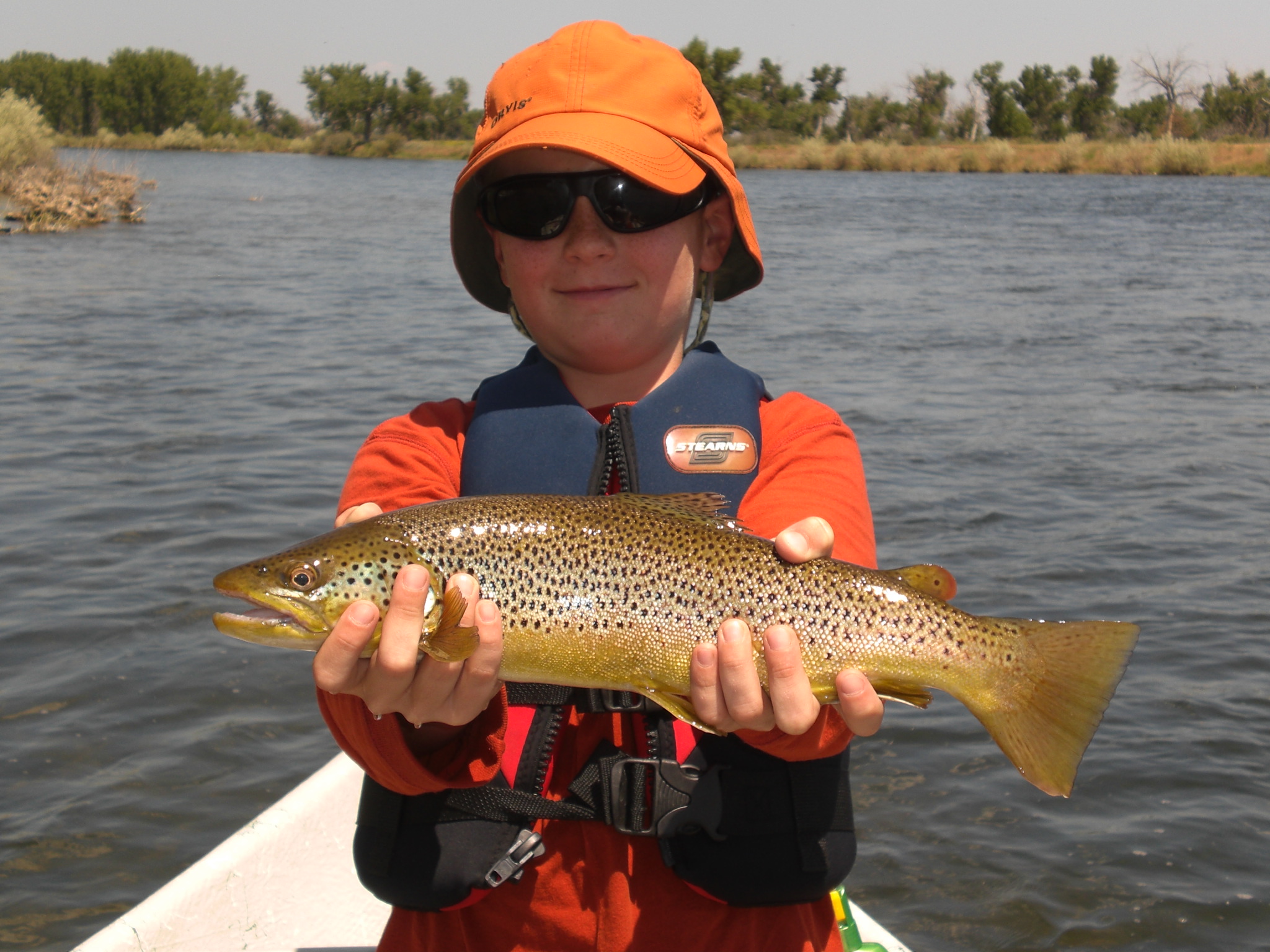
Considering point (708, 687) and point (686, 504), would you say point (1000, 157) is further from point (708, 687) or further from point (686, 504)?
point (708, 687)

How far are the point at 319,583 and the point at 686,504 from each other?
891 mm

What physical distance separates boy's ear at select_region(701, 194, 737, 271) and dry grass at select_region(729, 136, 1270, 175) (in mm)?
64186

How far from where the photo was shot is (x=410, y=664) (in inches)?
94.4

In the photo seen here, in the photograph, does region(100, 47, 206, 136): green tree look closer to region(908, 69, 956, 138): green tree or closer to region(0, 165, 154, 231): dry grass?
region(908, 69, 956, 138): green tree

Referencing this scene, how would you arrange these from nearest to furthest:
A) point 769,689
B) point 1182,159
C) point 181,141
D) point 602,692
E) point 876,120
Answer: point 769,689 < point 602,692 < point 1182,159 < point 876,120 < point 181,141

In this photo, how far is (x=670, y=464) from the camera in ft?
10.0

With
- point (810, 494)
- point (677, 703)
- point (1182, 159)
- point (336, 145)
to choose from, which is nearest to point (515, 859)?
point (677, 703)

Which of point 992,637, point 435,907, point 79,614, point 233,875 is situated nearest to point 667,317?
point 992,637

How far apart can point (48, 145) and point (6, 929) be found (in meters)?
44.5

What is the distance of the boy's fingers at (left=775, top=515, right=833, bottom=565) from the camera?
257 centimetres

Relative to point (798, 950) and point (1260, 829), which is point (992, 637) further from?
point (1260, 829)

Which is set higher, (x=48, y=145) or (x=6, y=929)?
(x=48, y=145)

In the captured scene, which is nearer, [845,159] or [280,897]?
[280,897]

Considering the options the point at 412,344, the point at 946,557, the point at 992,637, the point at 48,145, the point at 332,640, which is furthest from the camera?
the point at 48,145
